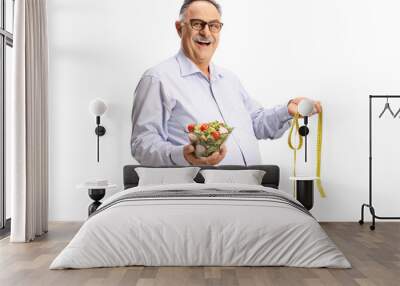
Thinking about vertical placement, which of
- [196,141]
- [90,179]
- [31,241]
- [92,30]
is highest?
[92,30]

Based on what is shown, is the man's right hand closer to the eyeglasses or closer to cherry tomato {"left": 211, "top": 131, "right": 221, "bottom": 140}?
cherry tomato {"left": 211, "top": 131, "right": 221, "bottom": 140}

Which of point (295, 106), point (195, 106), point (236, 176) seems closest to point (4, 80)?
point (195, 106)

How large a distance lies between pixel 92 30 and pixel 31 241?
2869 mm

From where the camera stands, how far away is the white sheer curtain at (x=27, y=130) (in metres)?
5.50

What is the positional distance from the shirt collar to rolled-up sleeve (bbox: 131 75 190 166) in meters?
0.36

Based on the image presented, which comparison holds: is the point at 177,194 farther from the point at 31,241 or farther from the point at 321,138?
the point at 321,138

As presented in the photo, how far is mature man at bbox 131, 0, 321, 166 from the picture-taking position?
22.3 feet

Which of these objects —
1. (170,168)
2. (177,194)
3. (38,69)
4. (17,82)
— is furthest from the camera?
(170,168)

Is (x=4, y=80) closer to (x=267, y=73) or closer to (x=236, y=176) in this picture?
(x=236, y=176)

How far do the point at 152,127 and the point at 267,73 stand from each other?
1640 millimetres

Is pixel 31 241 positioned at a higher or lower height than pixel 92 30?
lower

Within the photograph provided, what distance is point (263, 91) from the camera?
695cm

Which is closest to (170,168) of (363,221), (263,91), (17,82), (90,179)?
(90,179)

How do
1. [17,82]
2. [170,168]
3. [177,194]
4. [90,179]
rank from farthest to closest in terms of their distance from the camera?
[90,179] → [170,168] → [17,82] → [177,194]
